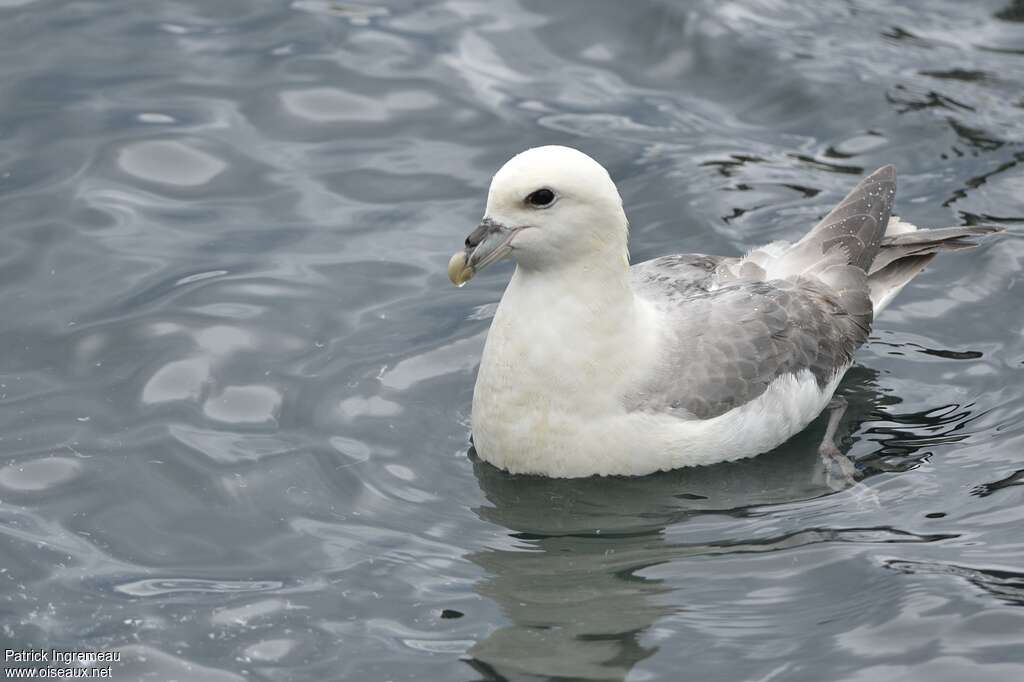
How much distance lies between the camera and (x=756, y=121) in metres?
10.1

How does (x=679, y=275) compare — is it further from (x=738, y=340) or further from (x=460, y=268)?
(x=460, y=268)

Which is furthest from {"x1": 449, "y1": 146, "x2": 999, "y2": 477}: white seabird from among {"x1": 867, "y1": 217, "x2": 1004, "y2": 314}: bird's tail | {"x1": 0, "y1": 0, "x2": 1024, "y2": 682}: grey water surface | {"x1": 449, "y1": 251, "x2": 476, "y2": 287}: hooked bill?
{"x1": 867, "y1": 217, "x2": 1004, "y2": 314}: bird's tail

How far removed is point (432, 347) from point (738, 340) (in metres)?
1.65

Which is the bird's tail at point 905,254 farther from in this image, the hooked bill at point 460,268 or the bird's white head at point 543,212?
the hooked bill at point 460,268

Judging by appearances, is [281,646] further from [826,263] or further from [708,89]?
[708,89]

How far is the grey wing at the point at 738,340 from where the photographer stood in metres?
6.79

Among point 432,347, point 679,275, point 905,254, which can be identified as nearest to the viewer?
point 679,275

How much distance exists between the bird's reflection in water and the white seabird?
10cm

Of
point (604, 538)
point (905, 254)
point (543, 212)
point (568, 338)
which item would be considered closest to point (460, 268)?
point (543, 212)

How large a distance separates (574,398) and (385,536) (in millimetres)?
988

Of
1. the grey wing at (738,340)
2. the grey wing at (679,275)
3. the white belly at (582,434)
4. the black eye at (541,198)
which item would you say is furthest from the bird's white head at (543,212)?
the grey wing at (679,275)

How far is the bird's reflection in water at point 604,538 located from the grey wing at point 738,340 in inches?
12.5

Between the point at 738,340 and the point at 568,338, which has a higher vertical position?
the point at 568,338

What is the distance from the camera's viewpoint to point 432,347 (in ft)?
25.8
